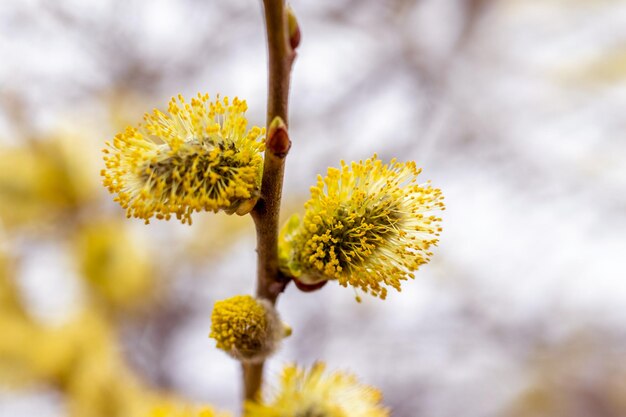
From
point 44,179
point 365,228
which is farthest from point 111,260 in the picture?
point 365,228

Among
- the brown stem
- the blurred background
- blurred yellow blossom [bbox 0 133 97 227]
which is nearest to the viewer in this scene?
the brown stem

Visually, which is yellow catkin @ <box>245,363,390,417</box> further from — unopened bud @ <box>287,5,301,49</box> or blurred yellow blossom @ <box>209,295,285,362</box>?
unopened bud @ <box>287,5,301,49</box>

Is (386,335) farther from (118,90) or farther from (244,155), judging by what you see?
(244,155)

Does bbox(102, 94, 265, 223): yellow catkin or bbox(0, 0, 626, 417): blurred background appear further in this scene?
bbox(0, 0, 626, 417): blurred background

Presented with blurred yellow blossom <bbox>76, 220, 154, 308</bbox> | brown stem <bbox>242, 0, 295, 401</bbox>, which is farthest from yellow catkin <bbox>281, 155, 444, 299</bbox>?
blurred yellow blossom <bbox>76, 220, 154, 308</bbox>

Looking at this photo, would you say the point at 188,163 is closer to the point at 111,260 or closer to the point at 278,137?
the point at 278,137

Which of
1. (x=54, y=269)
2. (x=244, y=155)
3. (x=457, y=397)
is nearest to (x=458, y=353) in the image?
(x=457, y=397)

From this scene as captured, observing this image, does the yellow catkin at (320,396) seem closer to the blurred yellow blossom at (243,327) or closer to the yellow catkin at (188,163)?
the blurred yellow blossom at (243,327)

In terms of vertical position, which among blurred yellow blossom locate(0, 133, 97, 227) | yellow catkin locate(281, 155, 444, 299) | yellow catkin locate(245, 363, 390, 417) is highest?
blurred yellow blossom locate(0, 133, 97, 227)
